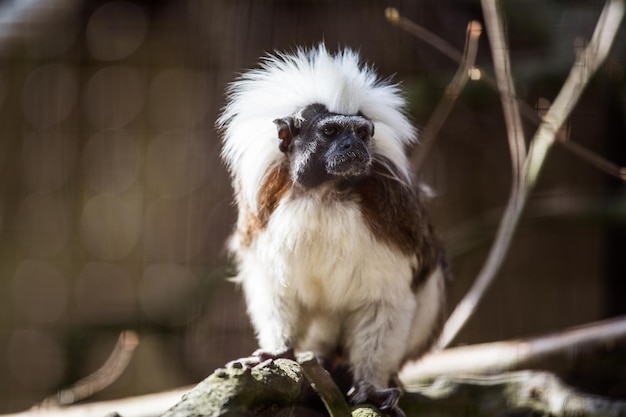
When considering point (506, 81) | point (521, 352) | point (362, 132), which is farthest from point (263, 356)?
point (506, 81)

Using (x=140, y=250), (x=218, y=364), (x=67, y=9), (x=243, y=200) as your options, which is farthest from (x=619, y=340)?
(x=67, y=9)

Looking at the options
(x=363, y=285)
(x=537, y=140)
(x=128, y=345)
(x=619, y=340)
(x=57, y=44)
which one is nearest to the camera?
(x=363, y=285)

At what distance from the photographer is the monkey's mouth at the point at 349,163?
2684 mm

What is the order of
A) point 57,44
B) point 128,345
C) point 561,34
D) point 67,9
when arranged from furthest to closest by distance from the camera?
point 57,44
point 67,9
point 561,34
point 128,345

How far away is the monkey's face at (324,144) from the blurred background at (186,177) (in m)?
1.82

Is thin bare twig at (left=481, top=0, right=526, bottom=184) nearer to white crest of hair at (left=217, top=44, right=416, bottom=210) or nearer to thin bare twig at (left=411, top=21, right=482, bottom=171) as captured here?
thin bare twig at (left=411, top=21, right=482, bottom=171)

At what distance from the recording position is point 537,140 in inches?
159

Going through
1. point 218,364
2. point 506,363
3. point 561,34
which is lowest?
point 218,364

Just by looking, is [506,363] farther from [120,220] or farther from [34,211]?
[34,211]

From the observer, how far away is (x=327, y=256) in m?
2.86

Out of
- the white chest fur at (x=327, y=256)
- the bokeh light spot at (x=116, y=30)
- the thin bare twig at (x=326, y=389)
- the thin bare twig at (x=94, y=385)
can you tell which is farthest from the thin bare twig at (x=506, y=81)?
the bokeh light spot at (x=116, y=30)

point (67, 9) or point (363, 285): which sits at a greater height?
point (67, 9)

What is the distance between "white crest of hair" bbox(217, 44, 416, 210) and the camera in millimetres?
2902

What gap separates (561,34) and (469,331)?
1909mm
